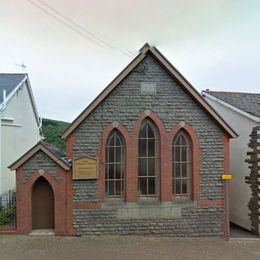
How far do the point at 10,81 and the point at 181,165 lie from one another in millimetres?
12754

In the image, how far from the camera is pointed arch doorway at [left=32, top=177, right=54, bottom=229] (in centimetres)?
1056

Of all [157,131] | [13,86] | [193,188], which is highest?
[13,86]

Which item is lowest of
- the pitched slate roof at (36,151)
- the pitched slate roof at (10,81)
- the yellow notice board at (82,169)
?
the yellow notice board at (82,169)

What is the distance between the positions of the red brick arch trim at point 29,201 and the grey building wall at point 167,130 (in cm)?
51

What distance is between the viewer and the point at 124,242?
9383mm

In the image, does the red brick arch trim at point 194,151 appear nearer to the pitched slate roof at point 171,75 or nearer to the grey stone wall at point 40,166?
the pitched slate roof at point 171,75

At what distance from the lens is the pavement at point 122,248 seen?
820cm

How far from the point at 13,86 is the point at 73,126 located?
8.62 metres

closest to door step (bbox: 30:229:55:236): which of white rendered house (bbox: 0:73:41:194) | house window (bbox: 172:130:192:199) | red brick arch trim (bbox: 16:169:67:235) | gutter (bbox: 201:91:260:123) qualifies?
red brick arch trim (bbox: 16:169:67:235)

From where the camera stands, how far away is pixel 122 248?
8.80 m

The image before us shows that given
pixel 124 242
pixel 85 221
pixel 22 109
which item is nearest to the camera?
pixel 124 242

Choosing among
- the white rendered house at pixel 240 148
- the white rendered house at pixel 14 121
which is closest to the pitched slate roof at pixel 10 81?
the white rendered house at pixel 14 121

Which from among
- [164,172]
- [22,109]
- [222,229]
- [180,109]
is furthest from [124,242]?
[22,109]

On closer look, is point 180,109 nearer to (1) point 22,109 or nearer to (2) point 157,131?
(2) point 157,131
